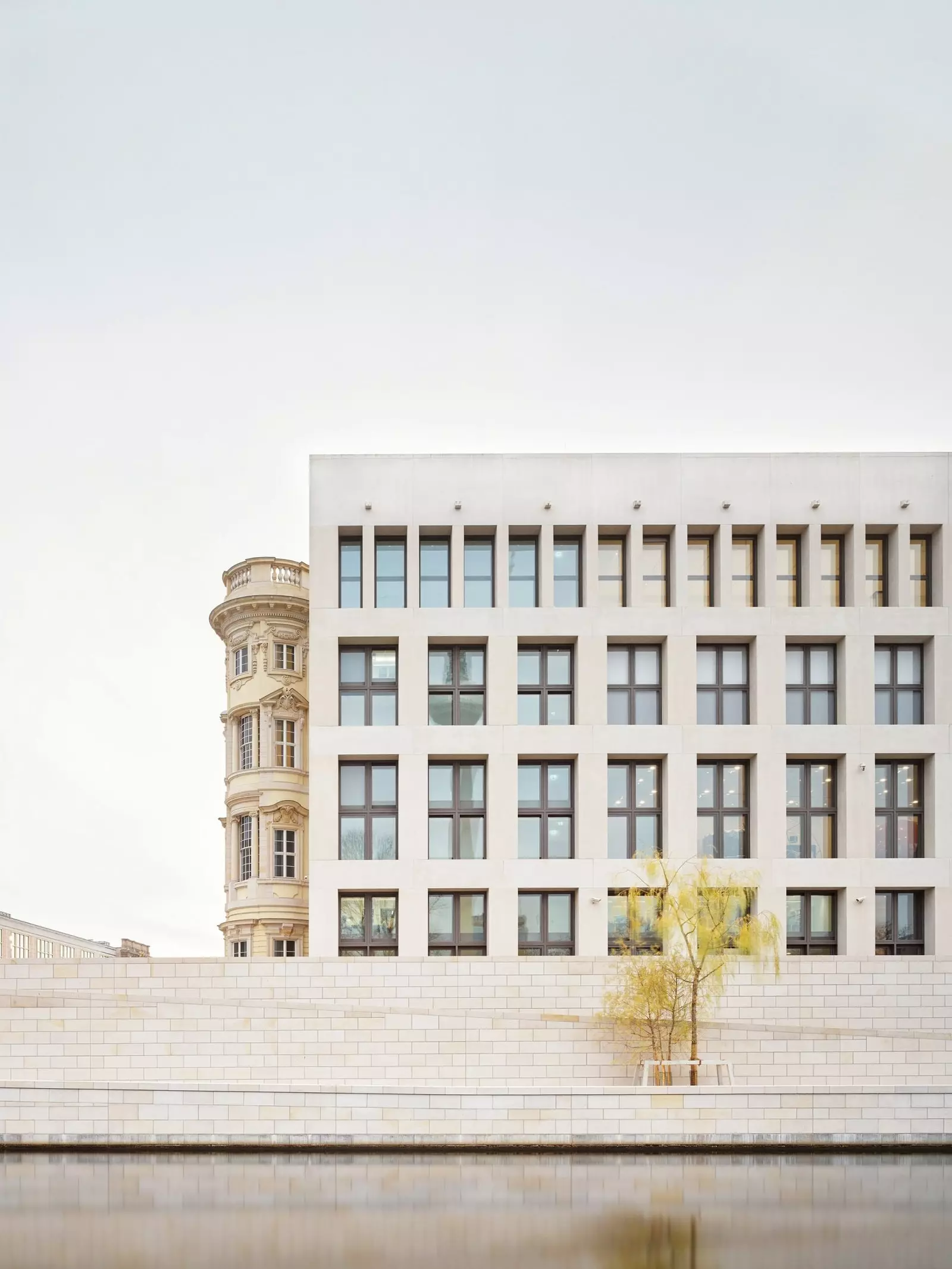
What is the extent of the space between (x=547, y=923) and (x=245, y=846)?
493 inches

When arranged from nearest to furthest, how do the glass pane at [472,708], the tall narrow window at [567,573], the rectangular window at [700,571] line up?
1. the glass pane at [472,708]
2. the tall narrow window at [567,573]
3. the rectangular window at [700,571]

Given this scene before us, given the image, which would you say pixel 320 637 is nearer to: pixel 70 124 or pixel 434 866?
pixel 434 866

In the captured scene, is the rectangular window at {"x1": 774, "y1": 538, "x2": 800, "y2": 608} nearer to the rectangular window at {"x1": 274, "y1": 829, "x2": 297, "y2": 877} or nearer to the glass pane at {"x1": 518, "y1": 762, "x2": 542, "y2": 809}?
the glass pane at {"x1": 518, "y1": 762, "x2": 542, "y2": 809}

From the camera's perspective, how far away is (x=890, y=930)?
31.2 meters

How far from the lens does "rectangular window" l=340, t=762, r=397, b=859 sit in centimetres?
3133

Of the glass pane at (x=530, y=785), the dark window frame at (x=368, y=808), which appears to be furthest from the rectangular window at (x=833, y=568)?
the dark window frame at (x=368, y=808)

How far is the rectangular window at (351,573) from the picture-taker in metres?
32.3

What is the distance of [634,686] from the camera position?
105ft

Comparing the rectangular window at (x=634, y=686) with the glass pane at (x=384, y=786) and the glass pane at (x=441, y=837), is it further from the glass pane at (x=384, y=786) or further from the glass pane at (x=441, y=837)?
the glass pane at (x=384, y=786)

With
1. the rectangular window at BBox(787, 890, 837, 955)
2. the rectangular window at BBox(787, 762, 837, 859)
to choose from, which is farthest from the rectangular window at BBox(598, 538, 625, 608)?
the rectangular window at BBox(787, 890, 837, 955)

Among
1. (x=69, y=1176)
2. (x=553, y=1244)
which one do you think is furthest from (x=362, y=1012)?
(x=553, y=1244)

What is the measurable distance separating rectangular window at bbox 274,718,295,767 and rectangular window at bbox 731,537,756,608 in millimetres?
15855

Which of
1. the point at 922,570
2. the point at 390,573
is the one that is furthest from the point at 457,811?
the point at 922,570

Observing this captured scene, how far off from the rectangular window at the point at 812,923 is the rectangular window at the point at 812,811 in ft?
3.72
